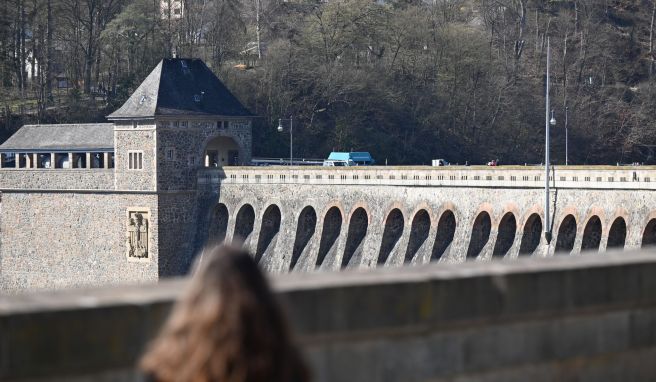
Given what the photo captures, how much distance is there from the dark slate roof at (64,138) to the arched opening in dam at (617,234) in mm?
22017

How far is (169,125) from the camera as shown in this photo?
1880 inches

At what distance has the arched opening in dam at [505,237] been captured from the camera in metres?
37.9

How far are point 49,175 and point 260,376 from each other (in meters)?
48.1

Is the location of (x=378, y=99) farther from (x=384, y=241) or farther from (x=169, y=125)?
(x=384, y=241)

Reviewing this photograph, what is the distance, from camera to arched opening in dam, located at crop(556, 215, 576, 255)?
36219 millimetres

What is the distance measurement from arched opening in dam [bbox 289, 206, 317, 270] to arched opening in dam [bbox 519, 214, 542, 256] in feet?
31.7

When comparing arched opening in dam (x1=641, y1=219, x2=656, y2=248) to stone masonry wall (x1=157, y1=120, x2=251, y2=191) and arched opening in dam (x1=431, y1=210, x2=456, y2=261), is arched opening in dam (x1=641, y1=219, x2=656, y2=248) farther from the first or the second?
stone masonry wall (x1=157, y1=120, x2=251, y2=191)

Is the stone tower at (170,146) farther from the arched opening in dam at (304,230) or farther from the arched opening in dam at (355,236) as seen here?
the arched opening in dam at (355,236)

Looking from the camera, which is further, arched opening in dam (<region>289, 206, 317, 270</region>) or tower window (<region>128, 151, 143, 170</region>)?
tower window (<region>128, 151, 143, 170</region>)

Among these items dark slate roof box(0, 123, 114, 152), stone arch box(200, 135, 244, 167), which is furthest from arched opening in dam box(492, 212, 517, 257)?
dark slate roof box(0, 123, 114, 152)

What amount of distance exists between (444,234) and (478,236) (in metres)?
1.73

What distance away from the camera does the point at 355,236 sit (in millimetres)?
43562

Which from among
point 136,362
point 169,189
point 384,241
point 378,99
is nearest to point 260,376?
point 136,362

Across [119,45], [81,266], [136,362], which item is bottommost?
[81,266]
